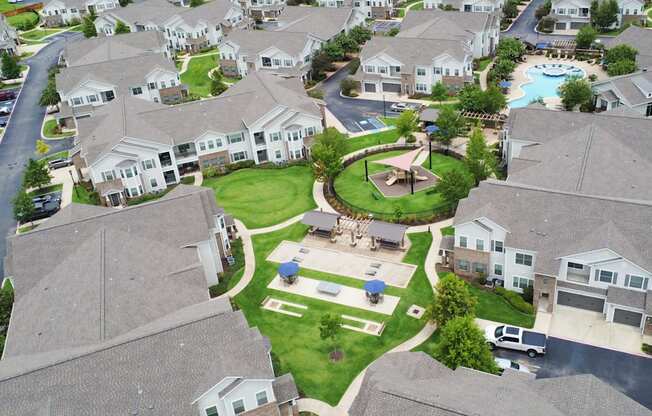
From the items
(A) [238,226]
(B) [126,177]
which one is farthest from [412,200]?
(B) [126,177]

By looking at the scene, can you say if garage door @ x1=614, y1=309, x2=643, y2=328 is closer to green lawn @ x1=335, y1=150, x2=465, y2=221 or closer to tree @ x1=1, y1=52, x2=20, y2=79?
green lawn @ x1=335, y1=150, x2=465, y2=221

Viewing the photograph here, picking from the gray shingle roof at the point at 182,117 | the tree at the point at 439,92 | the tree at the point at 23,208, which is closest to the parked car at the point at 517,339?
the gray shingle roof at the point at 182,117

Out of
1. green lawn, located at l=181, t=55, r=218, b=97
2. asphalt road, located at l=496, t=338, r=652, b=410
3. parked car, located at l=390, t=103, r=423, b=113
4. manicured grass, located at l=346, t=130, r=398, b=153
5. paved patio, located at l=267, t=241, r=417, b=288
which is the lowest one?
asphalt road, located at l=496, t=338, r=652, b=410

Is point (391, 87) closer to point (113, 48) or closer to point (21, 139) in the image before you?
point (113, 48)

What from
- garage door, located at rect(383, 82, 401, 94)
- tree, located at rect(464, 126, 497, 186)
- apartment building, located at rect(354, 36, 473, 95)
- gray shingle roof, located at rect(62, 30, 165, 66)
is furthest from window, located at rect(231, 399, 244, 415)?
gray shingle roof, located at rect(62, 30, 165, 66)

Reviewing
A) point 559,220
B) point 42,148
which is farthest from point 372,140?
point 42,148
